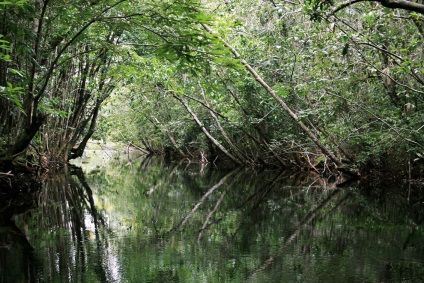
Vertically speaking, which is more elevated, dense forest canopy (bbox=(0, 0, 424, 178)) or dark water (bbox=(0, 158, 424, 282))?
dense forest canopy (bbox=(0, 0, 424, 178))

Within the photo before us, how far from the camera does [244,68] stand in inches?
304

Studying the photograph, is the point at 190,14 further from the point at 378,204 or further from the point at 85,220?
the point at 378,204

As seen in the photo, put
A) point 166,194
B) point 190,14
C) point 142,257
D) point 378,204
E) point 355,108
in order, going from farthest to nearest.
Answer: point 355,108 → point 166,194 → point 378,204 → point 190,14 → point 142,257

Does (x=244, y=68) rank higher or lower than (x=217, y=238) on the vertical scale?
higher

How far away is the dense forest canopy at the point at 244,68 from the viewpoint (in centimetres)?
702

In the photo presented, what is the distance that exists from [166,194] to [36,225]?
5332mm

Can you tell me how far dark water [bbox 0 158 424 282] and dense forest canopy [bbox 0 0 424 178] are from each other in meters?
2.16

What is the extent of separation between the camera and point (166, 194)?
42.2 feet

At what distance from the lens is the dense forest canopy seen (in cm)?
702

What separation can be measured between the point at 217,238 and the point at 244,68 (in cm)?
317

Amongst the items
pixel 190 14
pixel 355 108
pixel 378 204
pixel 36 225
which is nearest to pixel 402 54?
pixel 355 108

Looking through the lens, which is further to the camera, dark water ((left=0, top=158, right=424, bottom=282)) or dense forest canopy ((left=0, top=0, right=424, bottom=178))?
dense forest canopy ((left=0, top=0, right=424, bottom=178))

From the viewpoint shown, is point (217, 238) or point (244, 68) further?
point (244, 68)

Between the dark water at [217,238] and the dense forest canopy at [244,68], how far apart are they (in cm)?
216
